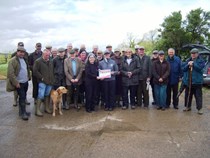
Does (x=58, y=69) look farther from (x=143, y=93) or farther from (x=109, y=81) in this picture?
(x=143, y=93)

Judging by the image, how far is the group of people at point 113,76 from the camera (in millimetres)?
8461

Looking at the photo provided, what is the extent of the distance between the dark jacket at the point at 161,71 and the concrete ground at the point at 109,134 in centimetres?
97

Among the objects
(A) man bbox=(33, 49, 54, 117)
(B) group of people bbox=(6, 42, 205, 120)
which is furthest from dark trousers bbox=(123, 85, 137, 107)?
(A) man bbox=(33, 49, 54, 117)

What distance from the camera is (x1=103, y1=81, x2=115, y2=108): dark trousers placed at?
896 centimetres

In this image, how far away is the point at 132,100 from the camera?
30.5 ft

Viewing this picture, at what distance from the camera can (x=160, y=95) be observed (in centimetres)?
897

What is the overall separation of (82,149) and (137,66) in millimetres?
4101

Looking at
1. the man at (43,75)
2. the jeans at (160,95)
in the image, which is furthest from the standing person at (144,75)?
the man at (43,75)

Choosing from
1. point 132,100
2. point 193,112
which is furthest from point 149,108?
point 193,112

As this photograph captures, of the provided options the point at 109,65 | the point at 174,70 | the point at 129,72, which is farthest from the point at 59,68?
the point at 174,70

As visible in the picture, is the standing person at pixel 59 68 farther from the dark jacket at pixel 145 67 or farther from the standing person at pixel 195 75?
the standing person at pixel 195 75

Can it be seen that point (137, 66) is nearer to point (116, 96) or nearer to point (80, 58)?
point (116, 96)

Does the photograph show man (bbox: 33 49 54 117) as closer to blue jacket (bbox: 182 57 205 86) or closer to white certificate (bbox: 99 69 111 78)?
white certificate (bbox: 99 69 111 78)

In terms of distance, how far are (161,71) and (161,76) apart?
0.16 m
